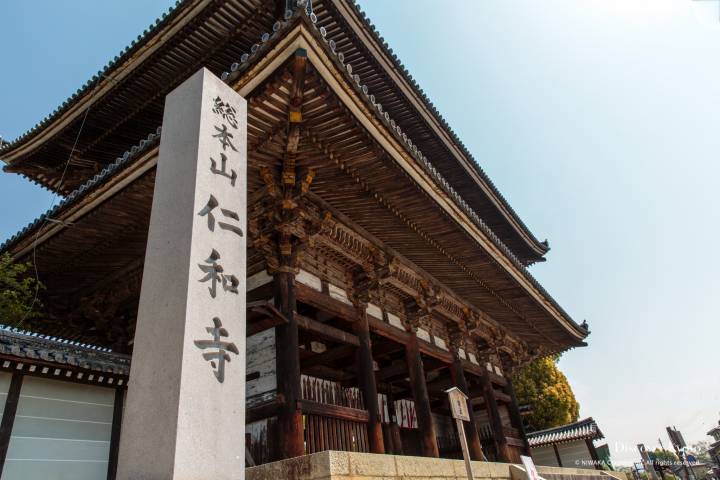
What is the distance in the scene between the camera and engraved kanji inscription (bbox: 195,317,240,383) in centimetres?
286

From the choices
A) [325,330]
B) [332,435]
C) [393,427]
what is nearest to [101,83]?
[325,330]

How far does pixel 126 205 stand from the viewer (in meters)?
6.50

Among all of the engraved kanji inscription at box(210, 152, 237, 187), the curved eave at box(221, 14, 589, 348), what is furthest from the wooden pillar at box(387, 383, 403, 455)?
the engraved kanji inscription at box(210, 152, 237, 187)

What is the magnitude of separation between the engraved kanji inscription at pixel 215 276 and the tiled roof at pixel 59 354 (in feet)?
15.1

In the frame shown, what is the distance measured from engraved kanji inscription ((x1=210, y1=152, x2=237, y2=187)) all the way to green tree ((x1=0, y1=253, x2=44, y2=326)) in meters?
5.41

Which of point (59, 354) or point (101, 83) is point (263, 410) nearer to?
point (59, 354)

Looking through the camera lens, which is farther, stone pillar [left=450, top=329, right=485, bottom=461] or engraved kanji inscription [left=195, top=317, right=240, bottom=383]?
stone pillar [left=450, top=329, right=485, bottom=461]

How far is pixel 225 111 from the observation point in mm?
4125

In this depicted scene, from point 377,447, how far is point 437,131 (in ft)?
27.3

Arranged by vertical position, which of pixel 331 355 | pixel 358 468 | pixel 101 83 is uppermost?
pixel 101 83

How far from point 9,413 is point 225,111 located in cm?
539

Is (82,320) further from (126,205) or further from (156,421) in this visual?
(156,421)

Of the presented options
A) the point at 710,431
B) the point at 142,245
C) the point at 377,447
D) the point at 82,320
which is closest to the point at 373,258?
the point at 377,447

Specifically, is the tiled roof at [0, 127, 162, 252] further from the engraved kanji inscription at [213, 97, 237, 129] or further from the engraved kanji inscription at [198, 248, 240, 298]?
the engraved kanji inscription at [198, 248, 240, 298]
